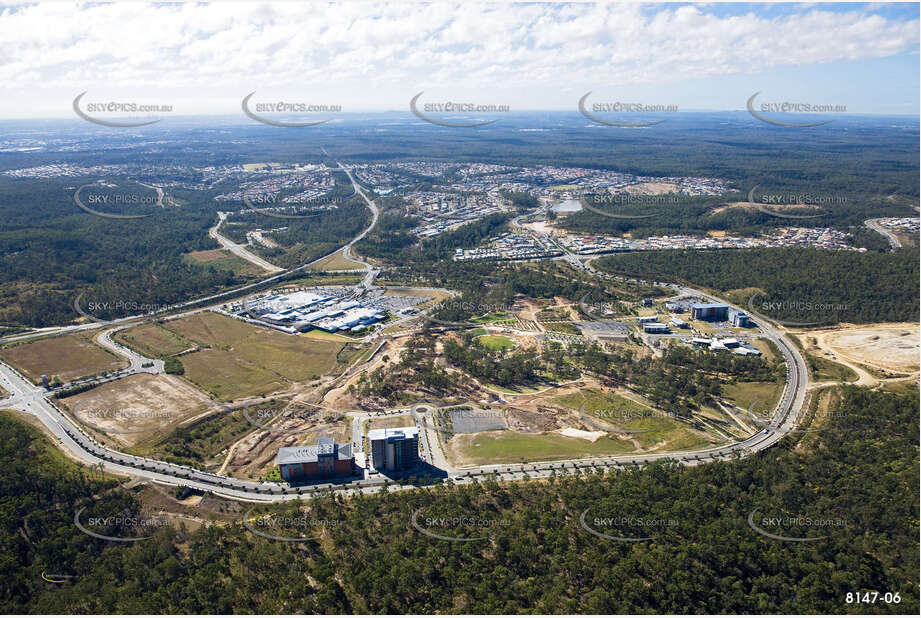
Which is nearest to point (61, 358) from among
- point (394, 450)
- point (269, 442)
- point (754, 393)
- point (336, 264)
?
point (269, 442)

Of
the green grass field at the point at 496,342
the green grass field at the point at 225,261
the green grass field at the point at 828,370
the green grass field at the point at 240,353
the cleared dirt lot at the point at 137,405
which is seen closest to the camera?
the cleared dirt lot at the point at 137,405

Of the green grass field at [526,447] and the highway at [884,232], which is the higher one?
the highway at [884,232]

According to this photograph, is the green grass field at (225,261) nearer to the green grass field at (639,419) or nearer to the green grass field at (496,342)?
the green grass field at (496,342)

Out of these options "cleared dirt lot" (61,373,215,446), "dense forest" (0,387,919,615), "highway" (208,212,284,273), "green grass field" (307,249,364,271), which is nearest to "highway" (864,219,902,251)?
"dense forest" (0,387,919,615)

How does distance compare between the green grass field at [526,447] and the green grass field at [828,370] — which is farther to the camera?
the green grass field at [828,370]

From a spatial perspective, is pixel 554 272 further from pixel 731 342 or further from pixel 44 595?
pixel 44 595

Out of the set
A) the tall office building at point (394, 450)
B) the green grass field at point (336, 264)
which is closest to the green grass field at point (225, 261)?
the green grass field at point (336, 264)

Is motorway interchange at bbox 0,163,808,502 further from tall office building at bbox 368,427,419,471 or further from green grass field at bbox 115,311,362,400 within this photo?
green grass field at bbox 115,311,362,400

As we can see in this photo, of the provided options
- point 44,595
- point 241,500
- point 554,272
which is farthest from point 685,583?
point 554,272
